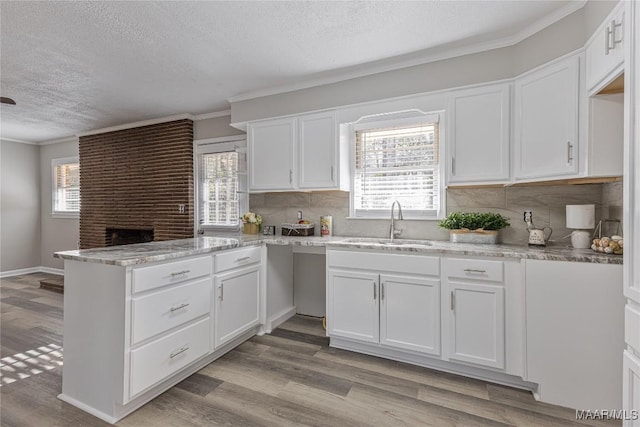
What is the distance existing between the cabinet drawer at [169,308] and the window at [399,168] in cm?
172

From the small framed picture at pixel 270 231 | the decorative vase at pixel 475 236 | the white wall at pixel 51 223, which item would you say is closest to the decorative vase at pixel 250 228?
the small framed picture at pixel 270 231

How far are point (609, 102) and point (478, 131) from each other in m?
0.77

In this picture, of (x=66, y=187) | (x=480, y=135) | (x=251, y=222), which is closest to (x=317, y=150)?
(x=251, y=222)

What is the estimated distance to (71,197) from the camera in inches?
222

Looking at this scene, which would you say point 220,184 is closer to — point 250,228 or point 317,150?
point 250,228

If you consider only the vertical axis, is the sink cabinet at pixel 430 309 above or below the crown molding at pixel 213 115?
below

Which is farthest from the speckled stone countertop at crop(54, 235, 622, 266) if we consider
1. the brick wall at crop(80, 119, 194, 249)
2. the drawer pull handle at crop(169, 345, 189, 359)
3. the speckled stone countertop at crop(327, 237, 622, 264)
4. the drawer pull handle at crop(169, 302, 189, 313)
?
the brick wall at crop(80, 119, 194, 249)

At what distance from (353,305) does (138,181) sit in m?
3.91

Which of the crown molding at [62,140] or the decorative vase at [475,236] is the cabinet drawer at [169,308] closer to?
the decorative vase at [475,236]

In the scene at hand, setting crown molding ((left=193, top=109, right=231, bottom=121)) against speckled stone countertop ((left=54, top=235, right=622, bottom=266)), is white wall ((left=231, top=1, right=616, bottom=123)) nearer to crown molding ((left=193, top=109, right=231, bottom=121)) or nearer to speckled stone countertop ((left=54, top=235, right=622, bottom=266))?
crown molding ((left=193, top=109, right=231, bottom=121))

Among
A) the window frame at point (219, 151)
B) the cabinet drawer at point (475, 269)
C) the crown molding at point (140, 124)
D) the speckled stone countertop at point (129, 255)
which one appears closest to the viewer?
the speckled stone countertop at point (129, 255)

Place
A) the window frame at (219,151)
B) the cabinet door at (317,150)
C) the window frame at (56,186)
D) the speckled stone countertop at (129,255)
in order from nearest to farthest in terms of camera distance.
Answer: the speckled stone countertop at (129,255) → the cabinet door at (317,150) → the window frame at (219,151) → the window frame at (56,186)

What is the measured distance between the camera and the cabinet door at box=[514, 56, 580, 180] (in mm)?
1961

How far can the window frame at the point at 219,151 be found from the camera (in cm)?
395
